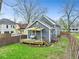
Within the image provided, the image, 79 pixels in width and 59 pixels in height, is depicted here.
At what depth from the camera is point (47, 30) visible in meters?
28.3

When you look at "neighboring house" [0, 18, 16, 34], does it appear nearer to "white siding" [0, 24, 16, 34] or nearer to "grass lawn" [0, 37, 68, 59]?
"white siding" [0, 24, 16, 34]

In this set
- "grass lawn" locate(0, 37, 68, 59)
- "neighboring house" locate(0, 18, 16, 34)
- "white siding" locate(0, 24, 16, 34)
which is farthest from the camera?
"neighboring house" locate(0, 18, 16, 34)

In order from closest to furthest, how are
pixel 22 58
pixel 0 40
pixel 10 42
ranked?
pixel 22 58 < pixel 0 40 < pixel 10 42

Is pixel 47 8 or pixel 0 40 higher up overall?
pixel 47 8

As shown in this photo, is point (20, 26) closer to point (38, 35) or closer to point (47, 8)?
point (47, 8)

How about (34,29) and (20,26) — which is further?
(20,26)

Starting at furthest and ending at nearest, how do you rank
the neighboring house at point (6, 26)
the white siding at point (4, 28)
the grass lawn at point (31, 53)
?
the neighboring house at point (6, 26) < the white siding at point (4, 28) < the grass lawn at point (31, 53)

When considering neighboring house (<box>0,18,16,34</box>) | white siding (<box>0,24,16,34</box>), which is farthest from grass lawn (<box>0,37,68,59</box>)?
neighboring house (<box>0,18,16,34</box>)

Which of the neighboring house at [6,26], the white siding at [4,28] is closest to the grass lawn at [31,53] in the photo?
the white siding at [4,28]

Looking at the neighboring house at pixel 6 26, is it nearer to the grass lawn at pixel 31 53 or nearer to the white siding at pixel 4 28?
the white siding at pixel 4 28

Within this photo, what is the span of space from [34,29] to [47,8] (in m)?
27.2

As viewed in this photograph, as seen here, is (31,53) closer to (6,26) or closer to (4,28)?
(4,28)

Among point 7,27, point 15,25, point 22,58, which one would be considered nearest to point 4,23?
point 7,27

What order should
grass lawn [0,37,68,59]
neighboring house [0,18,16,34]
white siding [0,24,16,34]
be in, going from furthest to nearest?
1. neighboring house [0,18,16,34]
2. white siding [0,24,16,34]
3. grass lawn [0,37,68,59]
